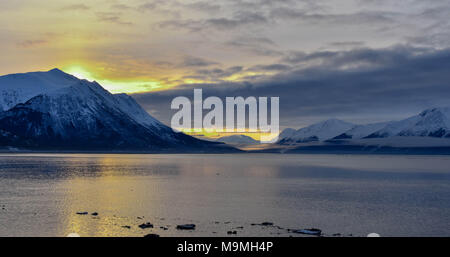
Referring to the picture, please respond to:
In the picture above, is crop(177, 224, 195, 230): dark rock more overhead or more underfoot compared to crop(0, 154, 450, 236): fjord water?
more overhead

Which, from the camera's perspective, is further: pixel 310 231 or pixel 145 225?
pixel 145 225

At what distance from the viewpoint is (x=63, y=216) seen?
2726 inches

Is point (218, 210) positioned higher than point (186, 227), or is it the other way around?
point (186, 227)

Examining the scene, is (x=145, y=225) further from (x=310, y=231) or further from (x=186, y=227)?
(x=310, y=231)

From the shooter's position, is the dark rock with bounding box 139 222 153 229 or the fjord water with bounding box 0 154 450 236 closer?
the fjord water with bounding box 0 154 450 236

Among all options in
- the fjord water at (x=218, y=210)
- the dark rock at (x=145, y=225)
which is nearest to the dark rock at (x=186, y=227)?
the fjord water at (x=218, y=210)

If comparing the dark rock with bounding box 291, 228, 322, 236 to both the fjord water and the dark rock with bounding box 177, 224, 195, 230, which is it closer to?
the fjord water

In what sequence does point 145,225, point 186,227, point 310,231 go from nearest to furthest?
point 310,231, point 186,227, point 145,225

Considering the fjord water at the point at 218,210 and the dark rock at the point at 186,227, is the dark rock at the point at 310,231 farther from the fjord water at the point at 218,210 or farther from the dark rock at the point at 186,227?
the dark rock at the point at 186,227

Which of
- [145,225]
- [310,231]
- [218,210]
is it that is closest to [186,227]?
[145,225]

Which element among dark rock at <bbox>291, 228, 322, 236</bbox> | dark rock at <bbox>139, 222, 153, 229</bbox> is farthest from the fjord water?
dark rock at <bbox>291, 228, 322, 236</bbox>

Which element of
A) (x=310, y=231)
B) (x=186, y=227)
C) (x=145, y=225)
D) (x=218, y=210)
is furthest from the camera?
(x=218, y=210)
